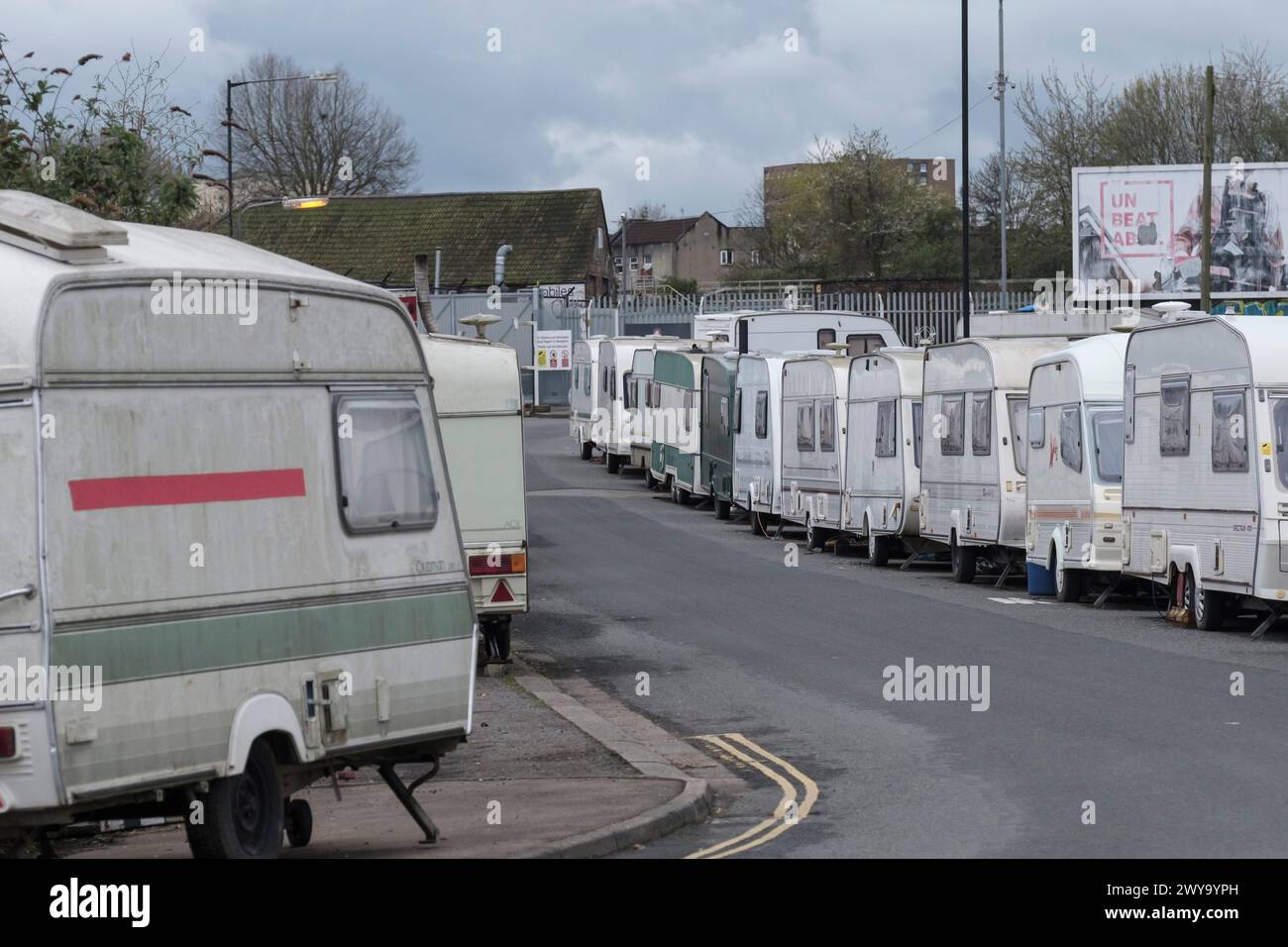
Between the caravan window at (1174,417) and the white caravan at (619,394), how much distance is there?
27.2m

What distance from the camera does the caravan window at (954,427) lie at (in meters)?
26.9

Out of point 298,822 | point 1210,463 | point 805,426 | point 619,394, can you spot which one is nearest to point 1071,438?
point 1210,463

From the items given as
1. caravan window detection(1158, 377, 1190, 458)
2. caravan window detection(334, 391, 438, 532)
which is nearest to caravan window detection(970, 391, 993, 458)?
caravan window detection(1158, 377, 1190, 458)

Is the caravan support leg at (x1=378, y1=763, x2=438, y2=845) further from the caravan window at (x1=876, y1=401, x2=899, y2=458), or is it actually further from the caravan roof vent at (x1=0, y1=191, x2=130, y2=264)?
the caravan window at (x1=876, y1=401, x2=899, y2=458)

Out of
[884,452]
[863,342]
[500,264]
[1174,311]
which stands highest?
[500,264]

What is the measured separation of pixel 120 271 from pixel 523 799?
14.5 ft

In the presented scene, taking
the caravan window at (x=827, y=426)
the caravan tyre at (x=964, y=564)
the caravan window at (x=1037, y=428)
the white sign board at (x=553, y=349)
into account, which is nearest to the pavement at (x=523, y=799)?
the caravan window at (x=1037, y=428)

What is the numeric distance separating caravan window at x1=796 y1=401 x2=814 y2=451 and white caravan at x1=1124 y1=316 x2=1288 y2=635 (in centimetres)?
1114

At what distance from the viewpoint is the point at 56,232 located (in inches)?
326

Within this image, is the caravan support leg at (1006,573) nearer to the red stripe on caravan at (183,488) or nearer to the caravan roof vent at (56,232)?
the red stripe on caravan at (183,488)

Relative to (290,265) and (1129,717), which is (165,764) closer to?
(290,265)

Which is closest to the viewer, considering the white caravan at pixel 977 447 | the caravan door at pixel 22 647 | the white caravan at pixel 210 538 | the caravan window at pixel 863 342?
the caravan door at pixel 22 647

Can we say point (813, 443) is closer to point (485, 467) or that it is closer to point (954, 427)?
point (954, 427)
